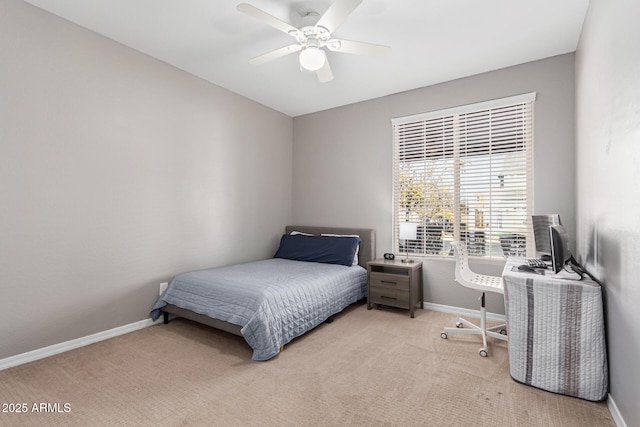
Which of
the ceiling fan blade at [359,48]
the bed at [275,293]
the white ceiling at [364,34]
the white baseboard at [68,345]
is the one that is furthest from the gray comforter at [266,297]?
the white ceiling at [364,34]

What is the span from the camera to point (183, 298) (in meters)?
3.02

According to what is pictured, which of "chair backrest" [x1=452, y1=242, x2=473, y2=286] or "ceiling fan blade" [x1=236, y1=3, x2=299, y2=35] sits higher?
"ceiling fan blade" [x1=236, y1=3, x2=299, y2=35]

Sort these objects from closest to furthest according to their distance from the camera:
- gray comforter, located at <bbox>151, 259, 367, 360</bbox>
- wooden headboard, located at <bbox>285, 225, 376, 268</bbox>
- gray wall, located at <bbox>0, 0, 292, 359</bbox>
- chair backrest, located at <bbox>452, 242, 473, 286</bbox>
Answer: gray wall, located at <bbox>0, 0, 292, 359</bbox> → gray comforter, located at <bbox>151, 259, 367, 360</bbox> → chair backrest, located at <bbox>452, 242, 473, 286</bbox> → wooden headboard, located at <bbox>285, 225, 376, 268</bbox>

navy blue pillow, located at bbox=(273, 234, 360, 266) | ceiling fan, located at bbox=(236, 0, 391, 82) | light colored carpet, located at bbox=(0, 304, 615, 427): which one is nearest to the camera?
light colored carpet, located at bbox=(0, 304, 615, 427)

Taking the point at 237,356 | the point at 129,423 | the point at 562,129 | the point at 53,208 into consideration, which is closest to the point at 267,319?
the point at 237,356

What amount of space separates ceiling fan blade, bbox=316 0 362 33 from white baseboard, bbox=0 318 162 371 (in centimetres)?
320

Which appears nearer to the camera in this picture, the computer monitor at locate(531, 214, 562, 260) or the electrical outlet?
the computer monitor at locate(531, 214, 562, 260)

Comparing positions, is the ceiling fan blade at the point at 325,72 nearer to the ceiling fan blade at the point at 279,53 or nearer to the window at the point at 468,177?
the ceiling fan blade at the point at 279,53

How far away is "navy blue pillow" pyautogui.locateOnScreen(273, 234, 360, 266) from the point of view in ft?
13.1

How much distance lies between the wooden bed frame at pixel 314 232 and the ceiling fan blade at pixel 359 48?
228 centimetres

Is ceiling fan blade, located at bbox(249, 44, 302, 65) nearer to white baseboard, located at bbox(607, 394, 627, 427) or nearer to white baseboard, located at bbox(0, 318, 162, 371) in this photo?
white baseboard, located at bbox(0, 318, 162, 371)

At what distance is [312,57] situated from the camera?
8.02ft

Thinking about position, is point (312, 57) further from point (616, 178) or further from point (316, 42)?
point (616, 178)

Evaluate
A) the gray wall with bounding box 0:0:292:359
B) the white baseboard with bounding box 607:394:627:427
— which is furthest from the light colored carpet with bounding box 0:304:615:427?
the gray wall with bounding box 0:0:292:359
